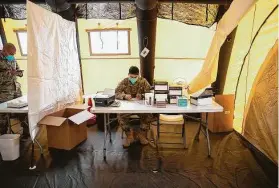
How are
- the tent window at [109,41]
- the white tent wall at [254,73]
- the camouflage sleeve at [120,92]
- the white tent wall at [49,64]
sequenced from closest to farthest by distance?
the white tent wall at [49,64], the white tent wall at [254,73], the camouflage sleeve at [120,92], the tent window at [109,41]

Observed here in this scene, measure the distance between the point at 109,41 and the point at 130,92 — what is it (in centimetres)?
120

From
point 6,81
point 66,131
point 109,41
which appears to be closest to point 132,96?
point 66,131

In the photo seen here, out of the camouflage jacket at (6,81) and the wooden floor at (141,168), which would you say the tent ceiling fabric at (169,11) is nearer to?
the camouflage jacket at (6,81)

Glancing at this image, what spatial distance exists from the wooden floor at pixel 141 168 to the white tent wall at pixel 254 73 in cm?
28

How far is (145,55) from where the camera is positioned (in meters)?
3.46

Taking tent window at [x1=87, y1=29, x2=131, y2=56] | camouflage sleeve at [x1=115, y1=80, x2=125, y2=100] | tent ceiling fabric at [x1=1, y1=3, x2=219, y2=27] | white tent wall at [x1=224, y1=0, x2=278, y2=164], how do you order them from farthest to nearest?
tent window at [x1=87, y1=29, x2=131, y2=56], tent ceiling fabric at [x1=1, y1=3, x2=219, y2=27], camouflage sleeve at [x1=115, y1=80, x2=125, y2=100], white tent wall at [x1=224, y1=0, x2=278, y2=164]

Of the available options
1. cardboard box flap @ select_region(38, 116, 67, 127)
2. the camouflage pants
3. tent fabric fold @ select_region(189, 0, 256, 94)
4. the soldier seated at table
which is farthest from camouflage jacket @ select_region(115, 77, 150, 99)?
cardboard box flap @ select_region(38, 116, 67, 127)

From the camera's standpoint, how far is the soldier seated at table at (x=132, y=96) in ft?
9.87

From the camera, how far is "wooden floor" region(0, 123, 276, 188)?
2.21 meters

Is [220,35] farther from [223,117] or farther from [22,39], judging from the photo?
[22,39]

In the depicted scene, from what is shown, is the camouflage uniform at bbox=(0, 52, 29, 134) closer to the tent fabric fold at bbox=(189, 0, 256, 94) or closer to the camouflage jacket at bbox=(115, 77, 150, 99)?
the camouflage jacket at bbox=(115, 77, 150, 99)

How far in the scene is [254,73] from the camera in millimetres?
2873

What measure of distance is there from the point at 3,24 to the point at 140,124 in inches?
120

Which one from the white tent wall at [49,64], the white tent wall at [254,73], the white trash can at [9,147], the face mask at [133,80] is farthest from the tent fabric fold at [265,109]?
the white trash can at [9,147]
